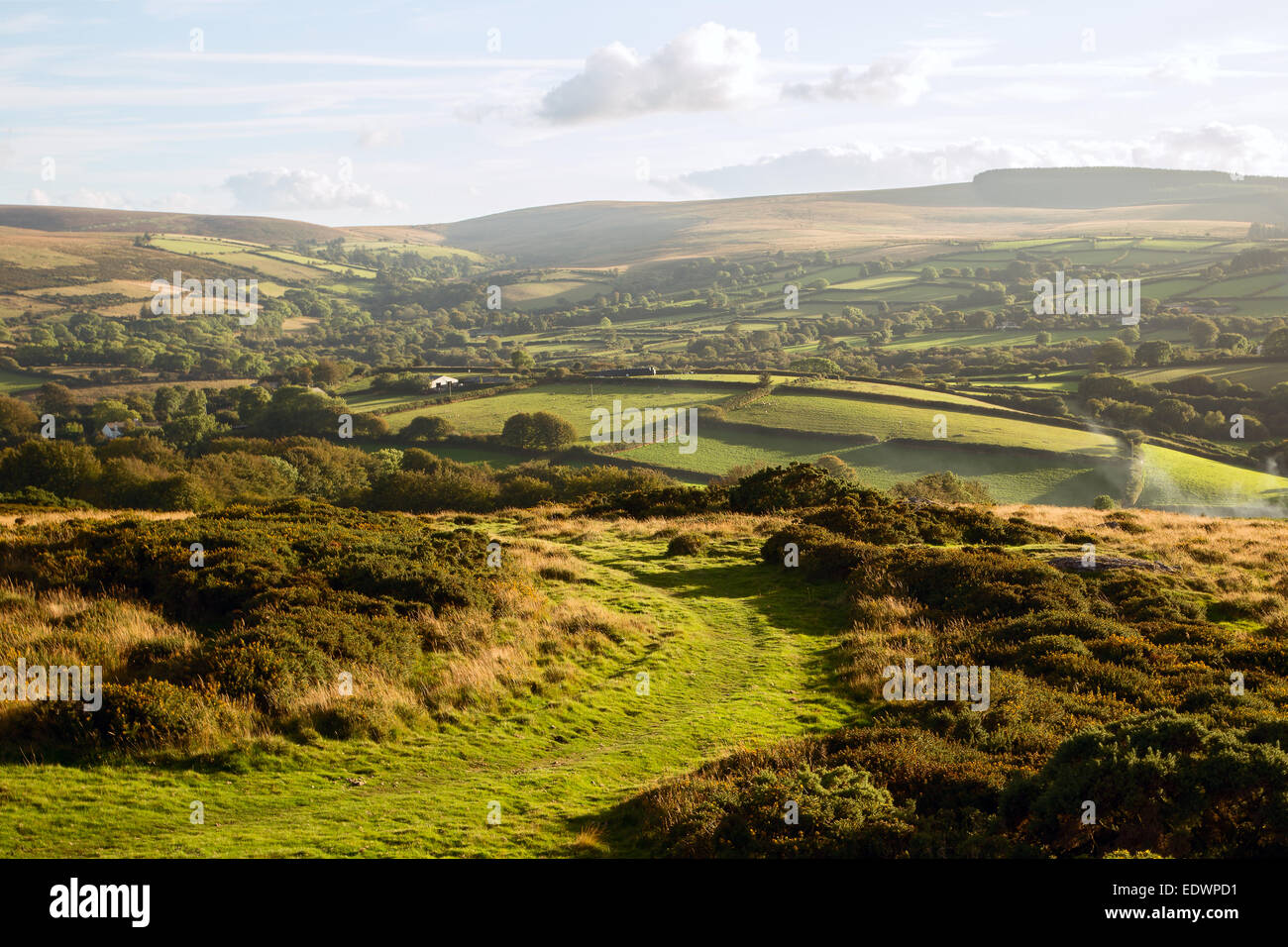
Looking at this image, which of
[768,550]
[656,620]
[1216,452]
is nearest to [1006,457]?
[1216,452]

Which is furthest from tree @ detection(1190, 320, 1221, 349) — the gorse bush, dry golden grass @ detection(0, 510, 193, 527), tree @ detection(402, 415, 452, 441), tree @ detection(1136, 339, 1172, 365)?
dry golden grass @ detection(0, 510, 193, 527)

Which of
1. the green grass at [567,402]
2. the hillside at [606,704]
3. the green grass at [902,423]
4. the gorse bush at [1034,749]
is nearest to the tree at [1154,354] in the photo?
the green grass at [902,423]

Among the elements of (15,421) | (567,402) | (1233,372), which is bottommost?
(15,421)

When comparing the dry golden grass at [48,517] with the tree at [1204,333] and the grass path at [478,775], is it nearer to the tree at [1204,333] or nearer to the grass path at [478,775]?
the grass path at [478,775]

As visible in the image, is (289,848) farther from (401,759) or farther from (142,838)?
(401,759)

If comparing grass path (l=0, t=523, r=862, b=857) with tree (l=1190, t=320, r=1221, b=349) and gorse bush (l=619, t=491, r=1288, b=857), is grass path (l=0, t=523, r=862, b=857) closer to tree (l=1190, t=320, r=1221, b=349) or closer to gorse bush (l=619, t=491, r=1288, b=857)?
gorse bush (l=619, t=491, r=1288, b=857)

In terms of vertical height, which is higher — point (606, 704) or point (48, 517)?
point (48, 517)

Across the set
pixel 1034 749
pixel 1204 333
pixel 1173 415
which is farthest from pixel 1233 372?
pixel 1034 749

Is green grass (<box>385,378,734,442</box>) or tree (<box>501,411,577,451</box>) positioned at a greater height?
green grass (<box>385,378,734,442</box>)

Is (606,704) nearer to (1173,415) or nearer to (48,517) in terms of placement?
(48,517)
